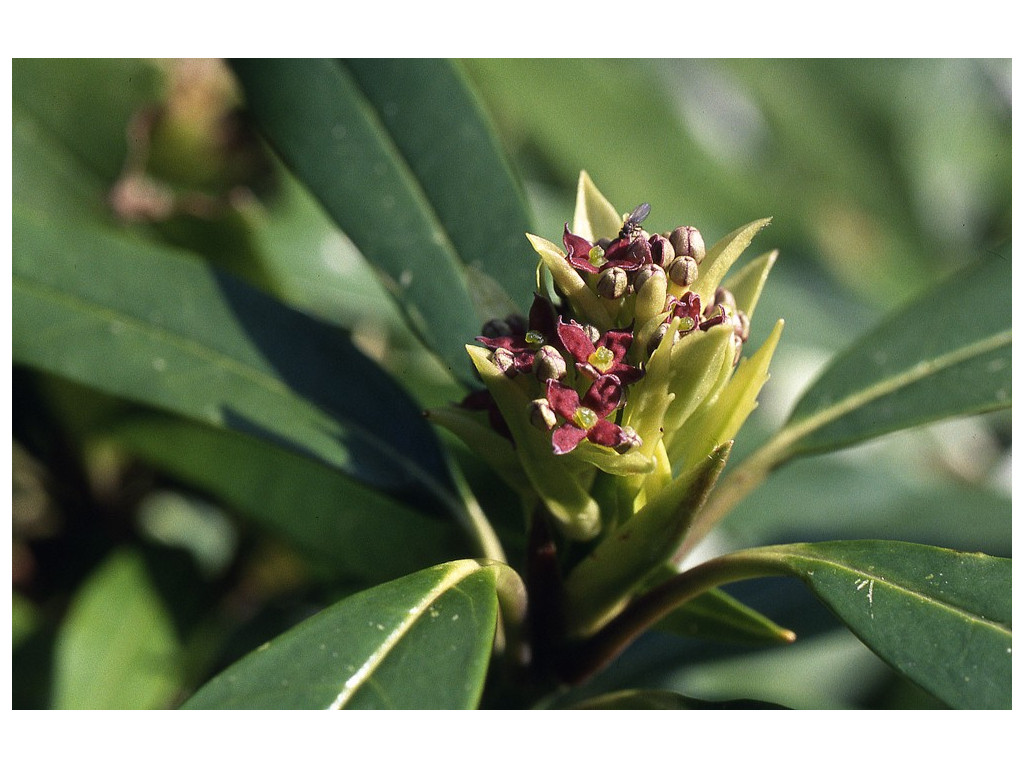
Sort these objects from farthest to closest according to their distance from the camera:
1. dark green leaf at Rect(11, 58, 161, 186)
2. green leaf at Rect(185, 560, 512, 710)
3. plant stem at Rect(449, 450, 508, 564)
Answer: dark green leaf at Rect(11, 58, 161, 186), plant stem at Rect(449, 450, 508, 564), green leaf at Rect(185, 560, 512, 710)

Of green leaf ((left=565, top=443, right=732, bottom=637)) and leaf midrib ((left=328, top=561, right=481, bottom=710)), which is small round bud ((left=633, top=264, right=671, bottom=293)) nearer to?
green leaf ((left=565, top=443, right=732, bottom=637))

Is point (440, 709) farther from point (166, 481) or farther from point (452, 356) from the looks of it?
point (166, 481)

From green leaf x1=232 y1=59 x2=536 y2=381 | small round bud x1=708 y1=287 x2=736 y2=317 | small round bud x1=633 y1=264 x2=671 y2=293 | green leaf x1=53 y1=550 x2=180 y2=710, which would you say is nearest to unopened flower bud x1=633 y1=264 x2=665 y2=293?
small round bud x1=633 y1=264 x2=671 y2=293

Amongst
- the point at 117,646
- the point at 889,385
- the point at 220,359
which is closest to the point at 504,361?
the point at 220,359

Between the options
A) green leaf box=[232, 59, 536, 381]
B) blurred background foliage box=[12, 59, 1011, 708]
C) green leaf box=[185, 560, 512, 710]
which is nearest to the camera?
green leaf box=[185, 560, 512, 710]

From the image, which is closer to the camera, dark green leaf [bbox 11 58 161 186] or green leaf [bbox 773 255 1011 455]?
green leaf [bbox 773 255 1011 455]

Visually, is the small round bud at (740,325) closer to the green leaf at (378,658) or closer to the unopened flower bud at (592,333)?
the unopened flower bud at (592,333)
